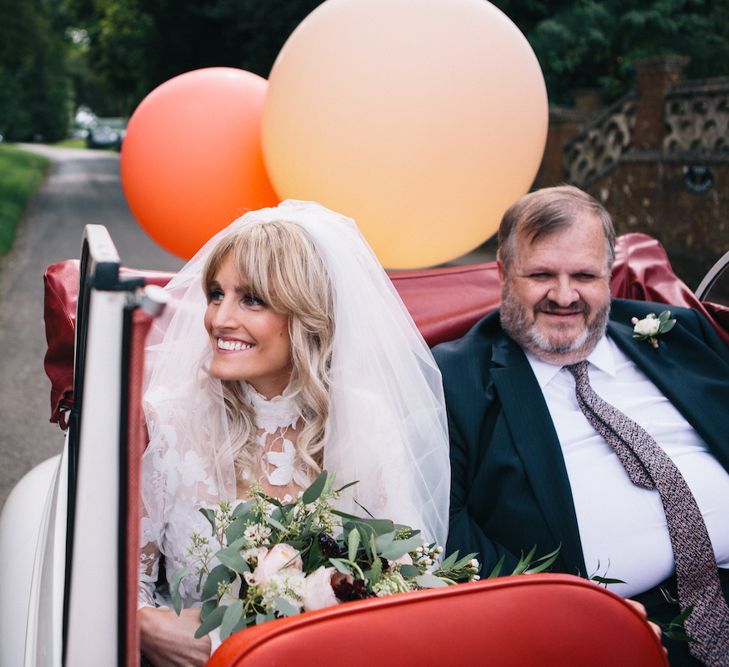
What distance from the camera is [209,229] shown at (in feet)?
9.57

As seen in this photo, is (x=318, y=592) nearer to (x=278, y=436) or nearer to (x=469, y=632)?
(x=469, y=632)

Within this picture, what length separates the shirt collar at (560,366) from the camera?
2.69m

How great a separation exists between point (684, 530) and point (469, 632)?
4.28 ft

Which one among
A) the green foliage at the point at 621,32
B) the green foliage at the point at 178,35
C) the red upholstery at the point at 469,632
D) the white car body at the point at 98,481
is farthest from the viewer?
the green foliage at the point at 178,35

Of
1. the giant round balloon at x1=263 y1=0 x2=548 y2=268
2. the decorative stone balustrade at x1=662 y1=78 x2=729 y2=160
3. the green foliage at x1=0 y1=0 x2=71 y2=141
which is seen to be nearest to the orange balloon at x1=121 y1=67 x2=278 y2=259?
the giant round balloon at x1=263 y1=0 x2=548 y2=268

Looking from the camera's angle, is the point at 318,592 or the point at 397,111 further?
the point at 397,111

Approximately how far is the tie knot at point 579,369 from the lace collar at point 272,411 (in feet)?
3.33

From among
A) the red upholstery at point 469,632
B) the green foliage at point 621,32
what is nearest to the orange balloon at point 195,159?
the red upholstery at point 469,632

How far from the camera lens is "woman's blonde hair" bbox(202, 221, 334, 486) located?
79.0 inches

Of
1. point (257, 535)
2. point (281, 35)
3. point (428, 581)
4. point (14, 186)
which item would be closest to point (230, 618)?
point (257, 535)

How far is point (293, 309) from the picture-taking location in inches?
79.9

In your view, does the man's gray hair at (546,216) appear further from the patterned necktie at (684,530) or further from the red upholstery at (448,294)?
the patterned necktie at (684,530)

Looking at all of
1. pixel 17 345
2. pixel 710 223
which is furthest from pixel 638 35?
pixel 17 345

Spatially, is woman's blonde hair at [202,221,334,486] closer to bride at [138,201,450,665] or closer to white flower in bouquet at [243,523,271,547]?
bride at [138,201,450,665]
